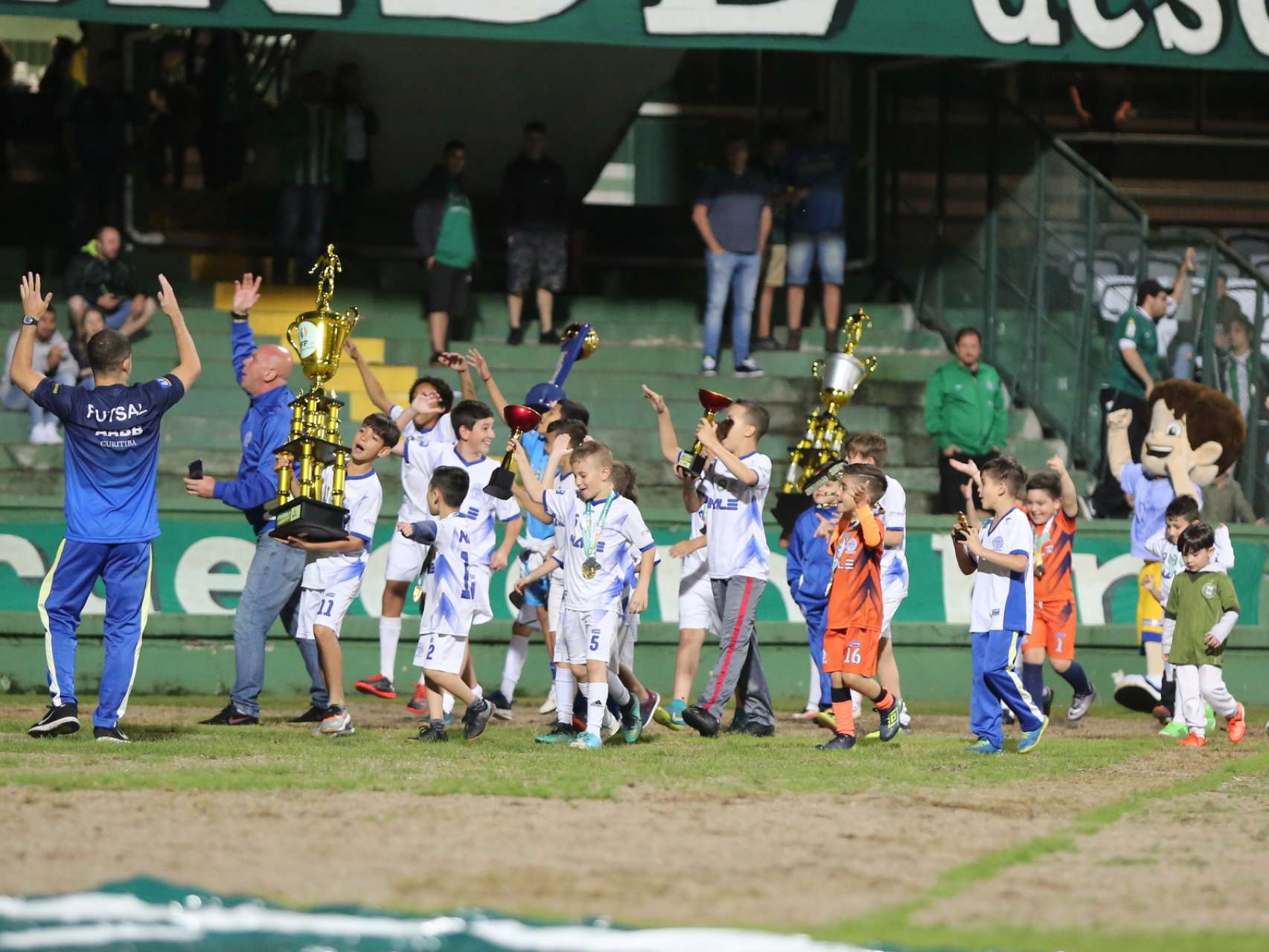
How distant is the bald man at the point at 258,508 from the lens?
11812 mm

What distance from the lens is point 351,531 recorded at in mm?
12133

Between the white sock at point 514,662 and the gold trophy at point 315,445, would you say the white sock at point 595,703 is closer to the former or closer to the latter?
the gold trophy at point 315,445

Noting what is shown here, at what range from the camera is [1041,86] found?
22.9m

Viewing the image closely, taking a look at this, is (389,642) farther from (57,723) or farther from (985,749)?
(985,749)

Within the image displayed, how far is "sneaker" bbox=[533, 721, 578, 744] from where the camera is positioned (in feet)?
37.3

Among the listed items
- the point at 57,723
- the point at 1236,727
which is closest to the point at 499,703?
the point at 57,723

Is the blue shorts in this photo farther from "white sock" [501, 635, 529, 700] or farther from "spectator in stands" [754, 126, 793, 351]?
"white sock" [501, 635, 529, 700]

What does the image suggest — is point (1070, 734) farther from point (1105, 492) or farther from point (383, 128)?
point (383, 128)

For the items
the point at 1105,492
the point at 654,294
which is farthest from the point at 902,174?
the point at 1105,492

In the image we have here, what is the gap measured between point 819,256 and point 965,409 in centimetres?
272

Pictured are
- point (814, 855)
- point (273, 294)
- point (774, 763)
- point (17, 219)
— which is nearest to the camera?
point (814, 855)

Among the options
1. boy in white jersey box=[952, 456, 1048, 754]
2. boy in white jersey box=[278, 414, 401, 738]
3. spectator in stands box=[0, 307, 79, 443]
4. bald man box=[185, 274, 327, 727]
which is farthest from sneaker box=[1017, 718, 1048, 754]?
spectator in stands box=[0, 307, 79, 443]

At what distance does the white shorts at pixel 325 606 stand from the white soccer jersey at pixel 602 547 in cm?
140

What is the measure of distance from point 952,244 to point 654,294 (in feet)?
10.3
